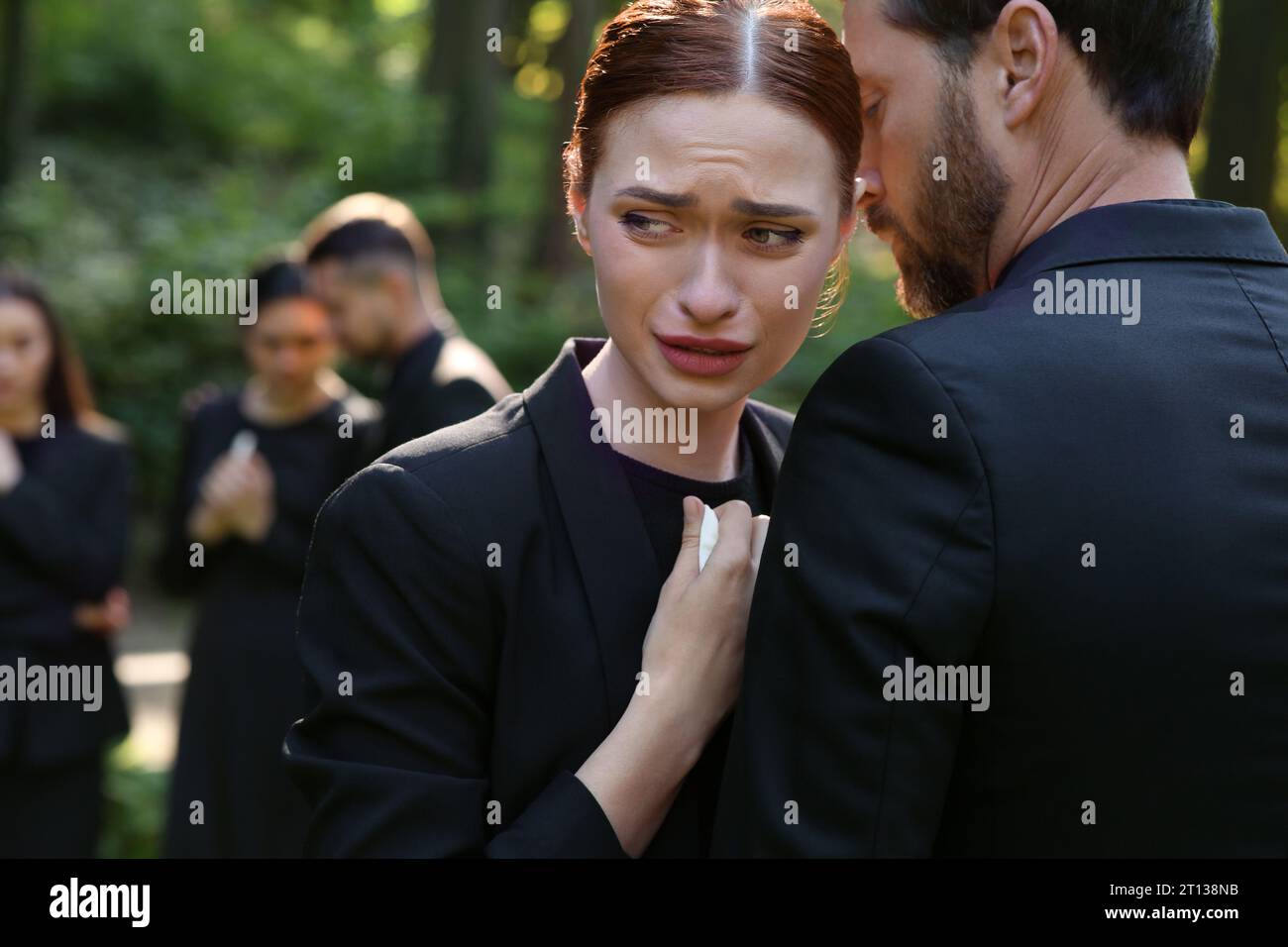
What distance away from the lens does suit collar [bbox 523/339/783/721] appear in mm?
2307

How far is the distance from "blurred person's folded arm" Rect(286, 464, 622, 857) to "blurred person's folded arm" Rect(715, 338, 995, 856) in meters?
0.38

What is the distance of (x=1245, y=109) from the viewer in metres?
6.69

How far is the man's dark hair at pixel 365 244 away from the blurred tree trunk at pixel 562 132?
9.02 meters

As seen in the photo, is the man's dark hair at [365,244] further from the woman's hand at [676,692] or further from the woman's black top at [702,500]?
the woman's hand at [676,692]

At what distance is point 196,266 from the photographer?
1396 centimetres

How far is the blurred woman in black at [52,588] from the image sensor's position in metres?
5.26

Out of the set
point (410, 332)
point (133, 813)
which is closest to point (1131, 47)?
point (410, 332)

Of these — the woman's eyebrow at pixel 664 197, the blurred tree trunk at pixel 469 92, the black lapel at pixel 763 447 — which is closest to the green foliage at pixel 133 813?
the black lapel at pixel 763 447

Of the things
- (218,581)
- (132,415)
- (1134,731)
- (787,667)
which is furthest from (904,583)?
(132,415)

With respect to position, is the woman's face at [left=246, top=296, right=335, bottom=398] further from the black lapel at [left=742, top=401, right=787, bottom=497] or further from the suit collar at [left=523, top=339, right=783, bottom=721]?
the suit collar at [left=523, top=339, right=783, bottom=721]

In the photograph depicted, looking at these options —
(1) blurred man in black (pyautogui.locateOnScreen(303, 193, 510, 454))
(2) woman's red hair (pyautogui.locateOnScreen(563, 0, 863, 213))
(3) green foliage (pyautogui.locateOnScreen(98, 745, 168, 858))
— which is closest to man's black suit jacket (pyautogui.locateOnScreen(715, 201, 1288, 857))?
(2) woman's red hair (pyautogui.locateOnScreen(563, 0, 863, 213))
